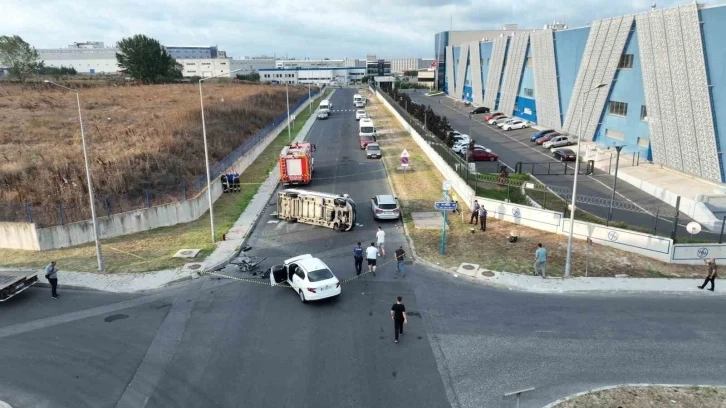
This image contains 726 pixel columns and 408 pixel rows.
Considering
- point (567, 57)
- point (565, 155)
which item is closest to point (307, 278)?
point (565, 155)

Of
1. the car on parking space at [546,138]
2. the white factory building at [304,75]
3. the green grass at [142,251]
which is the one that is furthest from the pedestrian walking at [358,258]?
the white factory building at [304,75]

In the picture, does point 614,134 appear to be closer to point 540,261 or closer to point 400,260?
point 540,261

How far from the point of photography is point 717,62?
2991 centimetres

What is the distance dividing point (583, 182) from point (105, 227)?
30.3m

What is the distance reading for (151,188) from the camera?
27547 mm

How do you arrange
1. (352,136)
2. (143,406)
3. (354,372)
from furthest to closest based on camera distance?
(352,136) → (354,372) → (143,406)

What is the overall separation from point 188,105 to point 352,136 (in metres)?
21.8

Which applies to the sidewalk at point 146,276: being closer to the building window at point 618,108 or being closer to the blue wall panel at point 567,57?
the building window at point 618,108

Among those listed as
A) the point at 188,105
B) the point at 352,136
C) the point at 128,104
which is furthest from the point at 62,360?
the point at 128,104

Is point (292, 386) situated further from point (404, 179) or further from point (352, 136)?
point (352, 136)

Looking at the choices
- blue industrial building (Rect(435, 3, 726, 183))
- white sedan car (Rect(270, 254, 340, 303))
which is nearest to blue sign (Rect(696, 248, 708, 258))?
blue industrial building (Rect(435, 3, 726, 183))

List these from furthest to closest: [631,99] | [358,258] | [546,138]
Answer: [546,138] → [631,99] → [358,258]

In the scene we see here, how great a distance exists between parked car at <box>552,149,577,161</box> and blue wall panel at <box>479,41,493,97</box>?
3856 centimetres

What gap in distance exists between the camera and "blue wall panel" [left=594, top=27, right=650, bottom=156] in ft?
126
